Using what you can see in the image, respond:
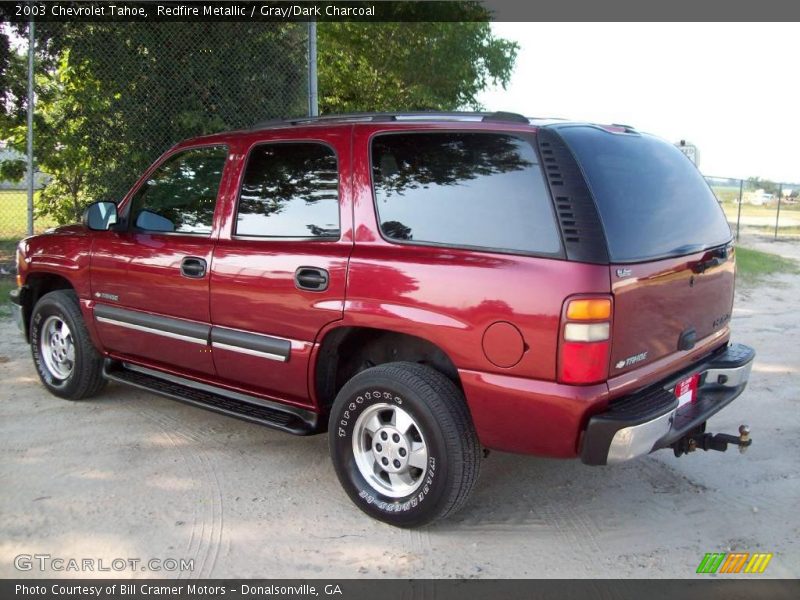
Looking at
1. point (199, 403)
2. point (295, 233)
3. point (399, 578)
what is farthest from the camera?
point (199, 403)

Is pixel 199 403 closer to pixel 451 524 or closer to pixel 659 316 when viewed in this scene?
pixel 451 524

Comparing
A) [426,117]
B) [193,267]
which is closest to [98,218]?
[193,267]

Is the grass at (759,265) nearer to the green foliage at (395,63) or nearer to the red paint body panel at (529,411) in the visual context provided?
the green foliage at (395,63)

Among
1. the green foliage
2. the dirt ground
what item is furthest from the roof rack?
the green foliage

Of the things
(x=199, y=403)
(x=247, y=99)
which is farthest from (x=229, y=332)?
(x=247, y=99)

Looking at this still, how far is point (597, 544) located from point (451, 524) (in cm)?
70

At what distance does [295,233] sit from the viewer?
396 centimetres

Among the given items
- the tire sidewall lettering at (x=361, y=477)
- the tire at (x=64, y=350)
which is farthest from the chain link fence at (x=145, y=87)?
the tire sidewall lettering at (x=361, y=477)

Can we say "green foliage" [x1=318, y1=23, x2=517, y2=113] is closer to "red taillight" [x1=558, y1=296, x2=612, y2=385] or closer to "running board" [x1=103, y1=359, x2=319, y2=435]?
"running board" [x1=103, y1=359, x2=319, y2=435]

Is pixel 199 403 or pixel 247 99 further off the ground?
pixel 247 99

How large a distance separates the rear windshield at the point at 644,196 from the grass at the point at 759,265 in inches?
313

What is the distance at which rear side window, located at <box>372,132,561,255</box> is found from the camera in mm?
3193

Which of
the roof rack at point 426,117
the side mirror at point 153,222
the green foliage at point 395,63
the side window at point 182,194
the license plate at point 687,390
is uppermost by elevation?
the green foliage at point 395,63

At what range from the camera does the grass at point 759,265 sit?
11.6 metres
